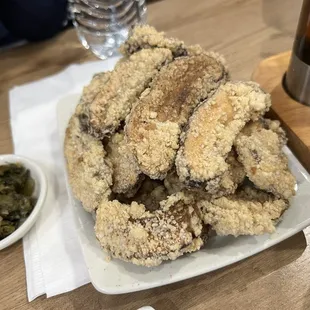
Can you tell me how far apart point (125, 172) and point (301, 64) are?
467 millimetres

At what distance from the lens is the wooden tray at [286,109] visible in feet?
3.08

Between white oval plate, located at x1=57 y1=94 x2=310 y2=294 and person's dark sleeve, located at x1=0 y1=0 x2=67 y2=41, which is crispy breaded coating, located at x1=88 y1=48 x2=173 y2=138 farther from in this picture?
person's dark sleeve, located at x1=0 y1=0 x2=67 y2=41

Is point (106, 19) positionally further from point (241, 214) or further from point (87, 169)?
point (241, 214)

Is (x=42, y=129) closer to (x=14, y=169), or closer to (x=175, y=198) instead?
(x=14, y=169)

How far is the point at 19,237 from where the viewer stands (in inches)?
34.8

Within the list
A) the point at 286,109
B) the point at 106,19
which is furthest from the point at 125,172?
the point at 106,19

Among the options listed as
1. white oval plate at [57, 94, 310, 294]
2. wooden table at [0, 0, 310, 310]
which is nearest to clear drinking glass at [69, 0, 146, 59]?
wooden table at [0, 0, 310, 310]

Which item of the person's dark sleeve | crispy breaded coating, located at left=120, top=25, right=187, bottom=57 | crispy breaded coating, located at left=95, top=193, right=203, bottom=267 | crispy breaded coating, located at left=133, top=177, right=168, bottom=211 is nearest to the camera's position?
crispy breaded coating, located at left=95, top=193, right=203, bottom=267

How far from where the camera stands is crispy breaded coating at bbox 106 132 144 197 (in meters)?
0.81

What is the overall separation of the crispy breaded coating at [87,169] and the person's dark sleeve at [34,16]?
652mm

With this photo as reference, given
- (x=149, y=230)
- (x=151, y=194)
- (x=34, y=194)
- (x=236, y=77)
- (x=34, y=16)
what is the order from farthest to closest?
(x=34, y=16), (x=236, y=77), (x=34, y=194), (x=151, y=194), (x=149, y=230)

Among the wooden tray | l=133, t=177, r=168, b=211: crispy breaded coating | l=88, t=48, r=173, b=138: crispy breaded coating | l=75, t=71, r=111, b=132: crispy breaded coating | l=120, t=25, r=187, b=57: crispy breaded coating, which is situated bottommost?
l=133, t=177, r=168, b=211: crispy breaded coating

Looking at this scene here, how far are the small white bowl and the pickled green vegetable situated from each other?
1 cm

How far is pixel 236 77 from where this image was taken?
1227mm
